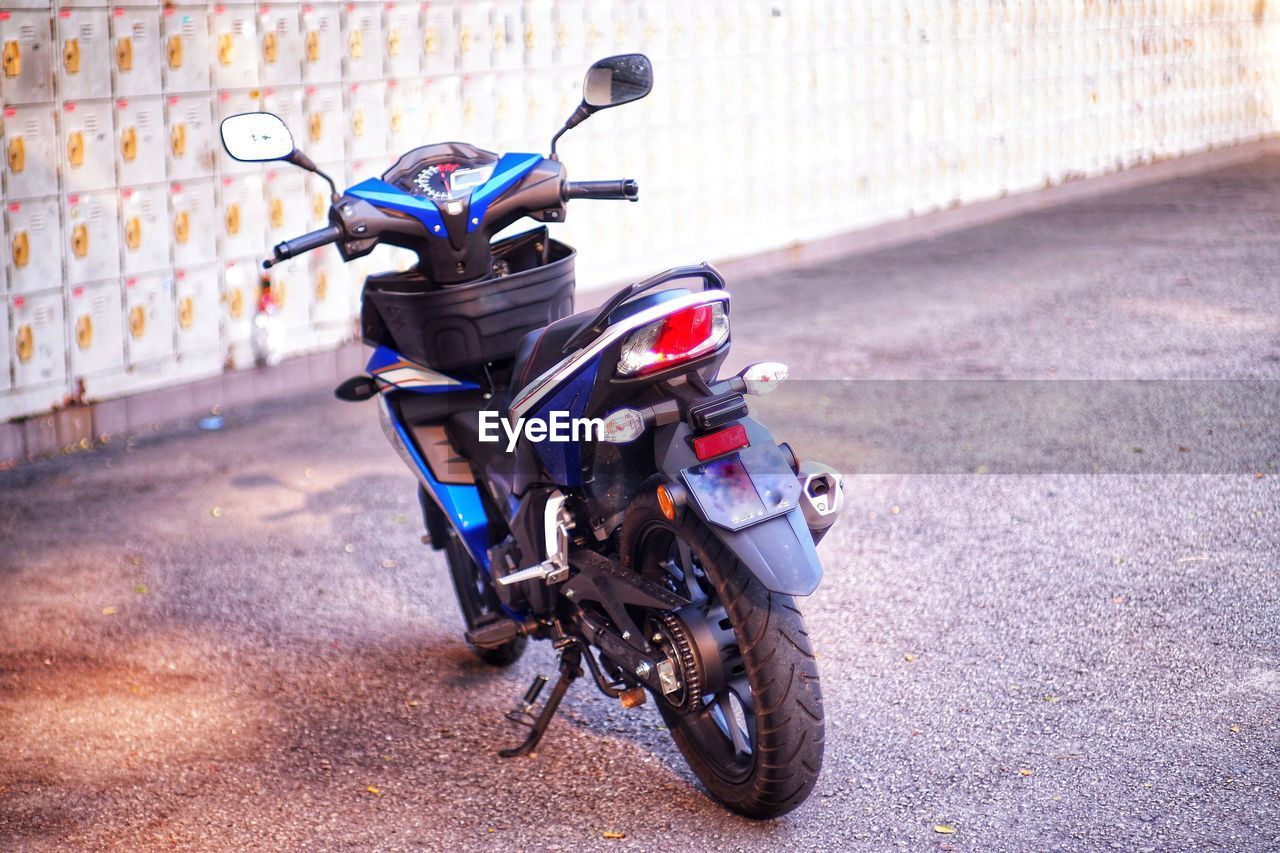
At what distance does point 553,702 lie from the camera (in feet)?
12.6

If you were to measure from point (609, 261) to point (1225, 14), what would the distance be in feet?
30.7

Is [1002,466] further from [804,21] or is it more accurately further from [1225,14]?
[1225,14]

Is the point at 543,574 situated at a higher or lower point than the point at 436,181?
lower

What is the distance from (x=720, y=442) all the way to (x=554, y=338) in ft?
1.56

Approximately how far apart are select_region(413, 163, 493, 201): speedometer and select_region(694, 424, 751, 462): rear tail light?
1.03 metres

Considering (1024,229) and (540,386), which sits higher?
(540,386)

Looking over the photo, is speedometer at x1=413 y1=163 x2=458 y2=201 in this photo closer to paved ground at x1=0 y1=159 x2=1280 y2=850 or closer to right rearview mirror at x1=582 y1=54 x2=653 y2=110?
right rearview mirror at x1=582 y1=54 x2=653 y2=110

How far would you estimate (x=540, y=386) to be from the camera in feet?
11.3

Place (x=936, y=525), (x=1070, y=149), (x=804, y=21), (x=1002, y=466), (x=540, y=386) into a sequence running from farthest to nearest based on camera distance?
1. (x=1070, y=149)
2. (x=804, y=21)
3. (x=1002, y=466)
4. (x=936, y=525)
5. (x=540, y=386)

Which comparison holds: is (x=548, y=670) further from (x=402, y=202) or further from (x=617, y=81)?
(x=617, y=81)

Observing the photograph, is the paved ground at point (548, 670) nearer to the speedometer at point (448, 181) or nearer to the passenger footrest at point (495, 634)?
the passenger footrest at point (495, 634)

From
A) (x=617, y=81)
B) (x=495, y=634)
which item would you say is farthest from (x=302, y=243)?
(x=495, y=634)

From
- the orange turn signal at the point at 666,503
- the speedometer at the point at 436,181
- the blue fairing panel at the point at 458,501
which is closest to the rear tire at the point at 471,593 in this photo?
the blue fairing panel at the point at 458,501

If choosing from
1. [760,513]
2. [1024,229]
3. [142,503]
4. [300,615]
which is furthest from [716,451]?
[1024,229]
